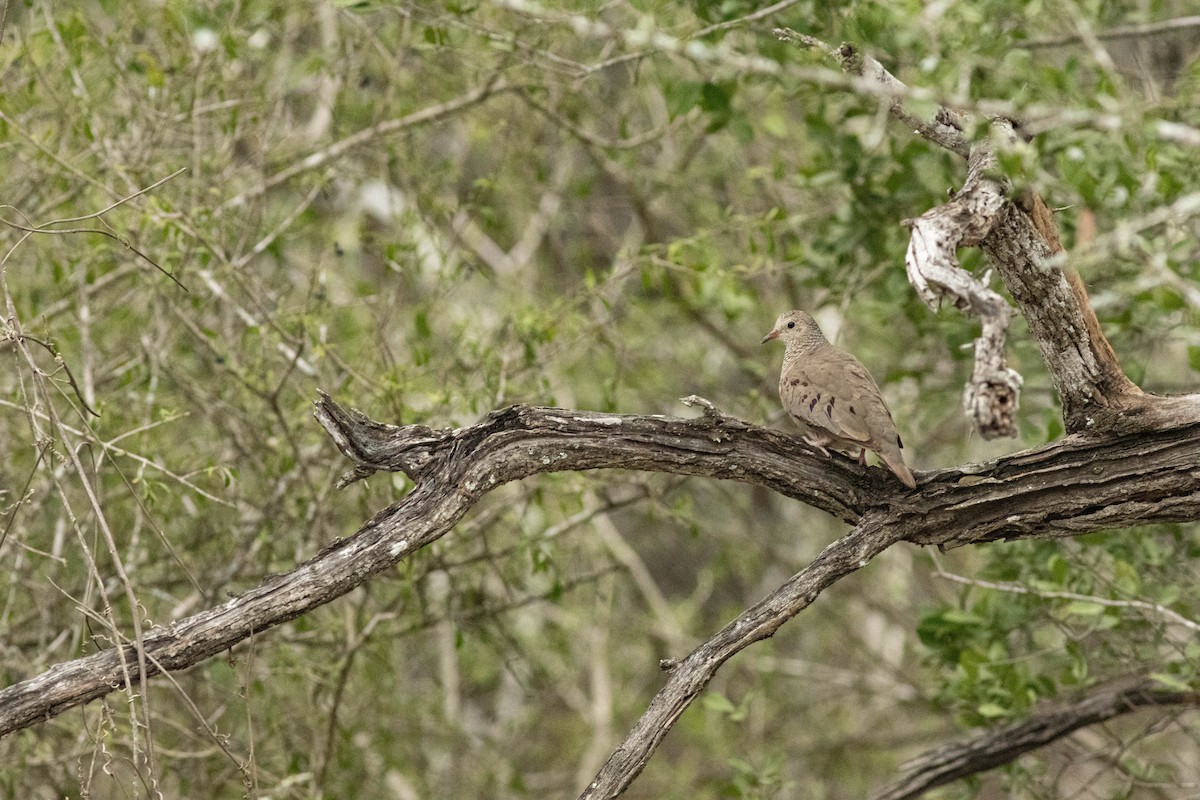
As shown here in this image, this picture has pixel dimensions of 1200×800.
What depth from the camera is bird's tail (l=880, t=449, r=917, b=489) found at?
12.1 feet

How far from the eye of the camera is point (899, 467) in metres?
3.72

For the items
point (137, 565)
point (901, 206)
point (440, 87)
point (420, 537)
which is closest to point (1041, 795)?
point (901, 206)

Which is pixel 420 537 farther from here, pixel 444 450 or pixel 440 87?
pixel 440 87

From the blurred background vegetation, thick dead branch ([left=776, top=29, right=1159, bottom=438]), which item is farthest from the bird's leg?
the blurred background vegetation

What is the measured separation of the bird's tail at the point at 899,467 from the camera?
146 inches

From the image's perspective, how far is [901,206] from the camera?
564 cm

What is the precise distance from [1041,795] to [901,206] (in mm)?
2571

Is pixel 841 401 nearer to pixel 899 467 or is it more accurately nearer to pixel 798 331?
pixel 899 467

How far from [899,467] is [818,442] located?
0.35 meters

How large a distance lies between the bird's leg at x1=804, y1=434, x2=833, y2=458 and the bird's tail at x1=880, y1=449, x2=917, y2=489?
6.9 inches

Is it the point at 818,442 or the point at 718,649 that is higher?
the point at 818,442

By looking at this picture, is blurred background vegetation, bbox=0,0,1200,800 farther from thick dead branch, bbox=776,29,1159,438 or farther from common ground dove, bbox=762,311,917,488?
common ground dove, bbox=762,311,917,488

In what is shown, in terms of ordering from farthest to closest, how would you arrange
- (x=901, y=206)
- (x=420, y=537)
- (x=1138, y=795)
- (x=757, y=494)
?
(x=757, y=494), (x=1138, y=795), (x=901, y=206), (x=420, y=537)

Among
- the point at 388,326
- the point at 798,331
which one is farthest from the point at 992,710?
the point at 388,326
